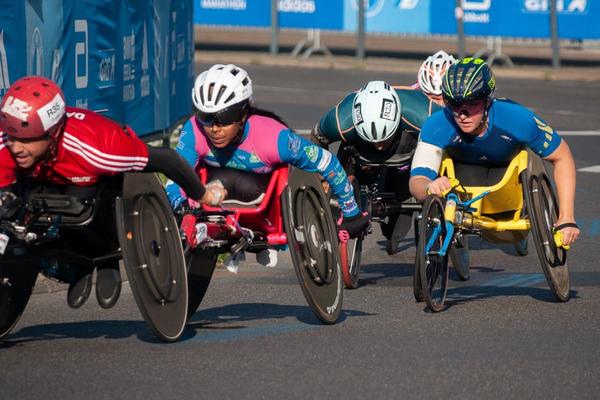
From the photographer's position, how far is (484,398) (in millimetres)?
6742

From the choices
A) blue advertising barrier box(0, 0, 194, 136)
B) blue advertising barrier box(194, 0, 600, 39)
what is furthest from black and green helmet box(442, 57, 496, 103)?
blue advertising barrier box(194, 0, 600, 39)

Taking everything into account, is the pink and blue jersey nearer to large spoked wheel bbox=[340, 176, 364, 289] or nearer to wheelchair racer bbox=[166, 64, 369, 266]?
wheelchair racer bbox=[166, 64, 369, 266]

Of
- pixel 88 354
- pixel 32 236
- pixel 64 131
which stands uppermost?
pixel 64 131

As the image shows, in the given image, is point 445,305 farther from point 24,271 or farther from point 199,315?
point 24,271

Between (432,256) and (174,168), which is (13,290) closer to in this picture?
(174,168)

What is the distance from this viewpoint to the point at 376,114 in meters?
10.7

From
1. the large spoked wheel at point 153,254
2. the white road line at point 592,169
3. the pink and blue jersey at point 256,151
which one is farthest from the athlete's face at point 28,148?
the white road line at point 592,169

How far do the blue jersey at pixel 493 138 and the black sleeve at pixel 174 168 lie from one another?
6.97 feet

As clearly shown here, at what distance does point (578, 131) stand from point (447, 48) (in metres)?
12.3

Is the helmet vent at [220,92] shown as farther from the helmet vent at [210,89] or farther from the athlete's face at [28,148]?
the athlete's face at [28,148]

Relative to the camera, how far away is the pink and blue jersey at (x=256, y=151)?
339 inches

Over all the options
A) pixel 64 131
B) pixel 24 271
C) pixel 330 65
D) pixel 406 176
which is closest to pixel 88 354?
pixel 24 271

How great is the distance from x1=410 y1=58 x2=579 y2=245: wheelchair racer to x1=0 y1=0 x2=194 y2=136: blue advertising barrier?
3377mm

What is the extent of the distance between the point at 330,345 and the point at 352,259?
2932mm
